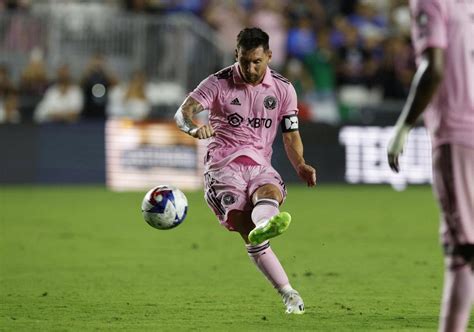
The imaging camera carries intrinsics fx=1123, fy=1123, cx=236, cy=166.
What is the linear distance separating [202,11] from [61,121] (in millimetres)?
4691

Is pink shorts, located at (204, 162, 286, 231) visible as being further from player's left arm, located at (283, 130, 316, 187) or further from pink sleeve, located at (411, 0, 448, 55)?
pink sleeve, located at (411, 0, 448, 55)

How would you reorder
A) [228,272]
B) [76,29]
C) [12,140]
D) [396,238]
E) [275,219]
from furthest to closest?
[76,29] < [12,140] < [396,238] < [228,272] < [275,219]

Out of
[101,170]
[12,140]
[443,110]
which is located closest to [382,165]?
[101,170]

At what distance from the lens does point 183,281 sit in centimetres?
1075

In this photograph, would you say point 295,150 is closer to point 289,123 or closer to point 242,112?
point 289,123

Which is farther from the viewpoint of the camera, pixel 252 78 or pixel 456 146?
pixel 252 78

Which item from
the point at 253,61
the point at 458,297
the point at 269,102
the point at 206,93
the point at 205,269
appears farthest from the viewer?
the point at 205,269

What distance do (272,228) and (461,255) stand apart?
6.83ft

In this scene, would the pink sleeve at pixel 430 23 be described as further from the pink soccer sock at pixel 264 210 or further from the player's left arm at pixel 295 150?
the player's left arm at pixel 295 150

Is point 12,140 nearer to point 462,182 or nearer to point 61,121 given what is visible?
point 61,121

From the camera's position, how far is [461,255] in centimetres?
591

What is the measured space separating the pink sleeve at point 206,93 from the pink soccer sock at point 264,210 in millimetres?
945

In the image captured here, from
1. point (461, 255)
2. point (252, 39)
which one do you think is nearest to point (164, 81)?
point (252, 39)

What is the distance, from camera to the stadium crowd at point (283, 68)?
23.5 meters
